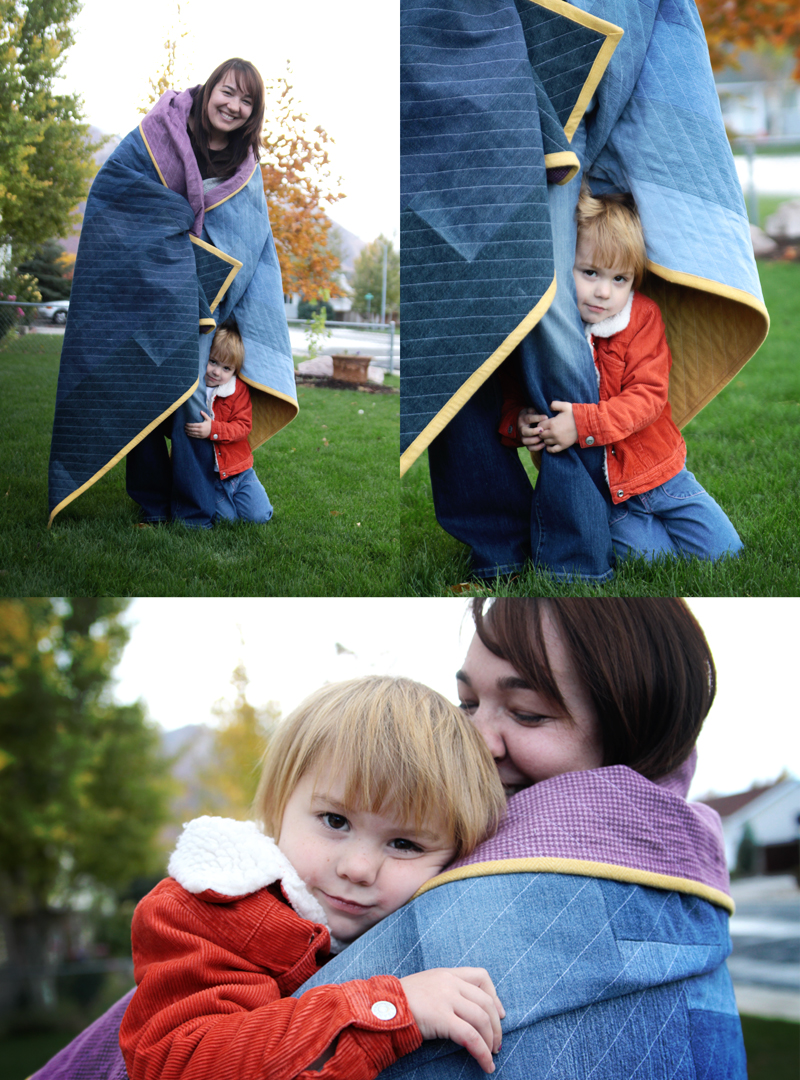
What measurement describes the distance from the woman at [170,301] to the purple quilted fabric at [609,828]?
179 cm

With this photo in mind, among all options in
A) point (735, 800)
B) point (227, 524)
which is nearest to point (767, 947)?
point (735, 800)

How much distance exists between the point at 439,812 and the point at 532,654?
39cm

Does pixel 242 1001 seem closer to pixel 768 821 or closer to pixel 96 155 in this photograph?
pixel 768 821

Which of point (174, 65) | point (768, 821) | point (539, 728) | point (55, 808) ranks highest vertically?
point (174, 65)

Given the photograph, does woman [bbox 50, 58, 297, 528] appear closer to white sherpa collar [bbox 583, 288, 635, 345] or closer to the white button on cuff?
white sherpa collar [bbox 583, 288, 635, 345]

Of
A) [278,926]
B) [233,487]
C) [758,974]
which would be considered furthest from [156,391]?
[758,974]

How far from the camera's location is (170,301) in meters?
2.69

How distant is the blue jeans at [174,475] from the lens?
2805mm

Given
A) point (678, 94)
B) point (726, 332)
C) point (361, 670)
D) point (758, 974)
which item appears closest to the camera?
point (361, 670)

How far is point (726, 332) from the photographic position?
247 centimetres

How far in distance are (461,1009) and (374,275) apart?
2.26 metres

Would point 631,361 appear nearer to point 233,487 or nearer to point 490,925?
point 233,487

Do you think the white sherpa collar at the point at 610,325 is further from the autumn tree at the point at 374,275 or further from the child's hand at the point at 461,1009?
the child's hand at the point at 461,1009

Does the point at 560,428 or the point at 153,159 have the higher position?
the point at 153,159
